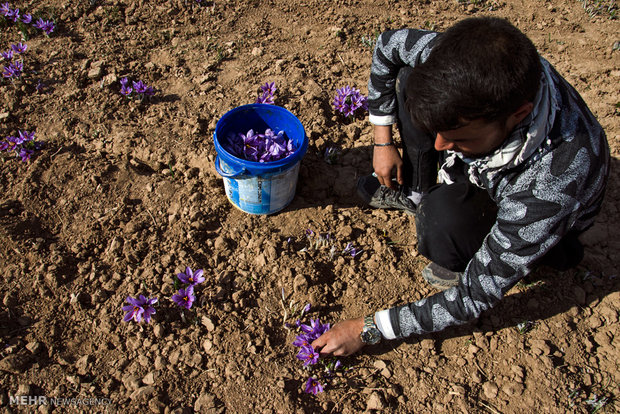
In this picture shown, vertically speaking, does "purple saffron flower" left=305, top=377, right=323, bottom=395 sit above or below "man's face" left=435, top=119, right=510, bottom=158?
below

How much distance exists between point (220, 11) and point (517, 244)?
13.1ft

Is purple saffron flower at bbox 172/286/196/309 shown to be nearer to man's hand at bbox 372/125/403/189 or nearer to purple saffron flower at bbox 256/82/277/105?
man's hand at bbox 372/125/403/189

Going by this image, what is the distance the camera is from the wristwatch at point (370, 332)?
2.48 metres

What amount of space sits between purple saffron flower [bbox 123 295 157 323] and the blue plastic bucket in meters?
0.85

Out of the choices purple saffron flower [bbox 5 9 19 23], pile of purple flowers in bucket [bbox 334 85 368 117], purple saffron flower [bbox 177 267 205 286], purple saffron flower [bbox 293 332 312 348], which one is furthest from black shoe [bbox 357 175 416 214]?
purple saffron flower [bbox 5 9 19 23]

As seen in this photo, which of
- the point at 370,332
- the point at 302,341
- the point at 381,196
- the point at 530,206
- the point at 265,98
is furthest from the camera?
the point at 265,98

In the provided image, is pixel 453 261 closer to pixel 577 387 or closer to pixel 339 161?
pixel 577 387

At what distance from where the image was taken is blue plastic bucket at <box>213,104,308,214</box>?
2.84m

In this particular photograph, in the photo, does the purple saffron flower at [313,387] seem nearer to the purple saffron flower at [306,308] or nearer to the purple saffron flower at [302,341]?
the purple saffron flower at [302,341]

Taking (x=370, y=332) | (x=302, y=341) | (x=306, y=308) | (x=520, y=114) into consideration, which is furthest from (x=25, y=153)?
(x=520, y=114)

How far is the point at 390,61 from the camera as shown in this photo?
9.11 feet

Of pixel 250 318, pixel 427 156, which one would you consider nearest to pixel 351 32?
pixel 427 156

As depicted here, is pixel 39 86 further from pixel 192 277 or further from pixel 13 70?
pixel 192 277

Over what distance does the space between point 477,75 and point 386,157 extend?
1.35 m
